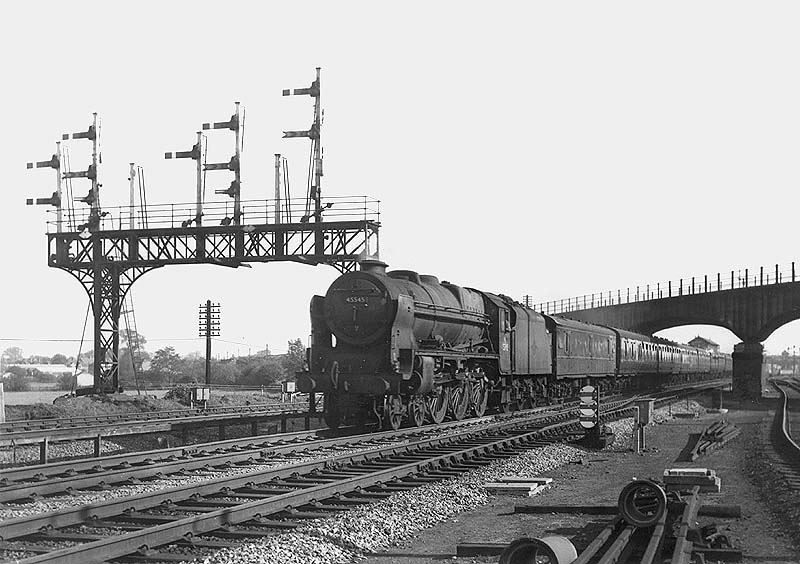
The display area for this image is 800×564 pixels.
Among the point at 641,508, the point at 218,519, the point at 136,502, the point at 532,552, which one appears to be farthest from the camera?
the point at 136,502

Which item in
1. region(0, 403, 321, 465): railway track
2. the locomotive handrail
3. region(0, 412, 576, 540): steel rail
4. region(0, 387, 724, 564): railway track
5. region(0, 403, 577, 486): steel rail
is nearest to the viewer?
region(0, 387, 724, 564): railway track

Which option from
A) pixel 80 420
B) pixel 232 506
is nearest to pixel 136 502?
pixel 232 506

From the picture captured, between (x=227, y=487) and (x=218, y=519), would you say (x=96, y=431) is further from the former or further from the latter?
(x=218, y=519)

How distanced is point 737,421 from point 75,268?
24376mm

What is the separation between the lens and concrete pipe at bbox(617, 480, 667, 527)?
8.36 m

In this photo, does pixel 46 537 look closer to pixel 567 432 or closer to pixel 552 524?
pixel 552 524

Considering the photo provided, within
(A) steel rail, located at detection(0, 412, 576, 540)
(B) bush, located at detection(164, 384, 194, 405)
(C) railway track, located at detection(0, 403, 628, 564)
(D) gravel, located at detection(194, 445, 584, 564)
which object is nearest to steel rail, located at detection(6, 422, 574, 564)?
(C) railway track, located at detection(0, 403, 628, 564)

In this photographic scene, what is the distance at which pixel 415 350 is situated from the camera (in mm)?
18484

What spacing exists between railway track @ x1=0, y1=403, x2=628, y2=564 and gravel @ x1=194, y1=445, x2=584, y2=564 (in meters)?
0.27

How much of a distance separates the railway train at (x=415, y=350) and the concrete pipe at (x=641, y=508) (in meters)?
9.40

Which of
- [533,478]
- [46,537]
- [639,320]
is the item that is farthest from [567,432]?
[639,320]

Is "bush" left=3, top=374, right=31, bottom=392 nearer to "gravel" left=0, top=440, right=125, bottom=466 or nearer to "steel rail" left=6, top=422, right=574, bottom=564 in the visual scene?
"gravel" left=0, top=440, right=125, bottom=466

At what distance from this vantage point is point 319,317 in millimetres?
19875

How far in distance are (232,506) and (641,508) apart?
4.26m
